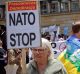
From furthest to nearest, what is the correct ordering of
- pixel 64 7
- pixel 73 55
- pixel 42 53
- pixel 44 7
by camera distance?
1. pixel 44 7
2. pixel 64 7
3. pixel 73 55
4. pixel 42 53

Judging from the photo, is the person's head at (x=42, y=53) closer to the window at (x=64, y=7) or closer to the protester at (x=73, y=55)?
the protester at (x=73, y=55)

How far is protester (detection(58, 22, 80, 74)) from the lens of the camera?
A: 21.2ft

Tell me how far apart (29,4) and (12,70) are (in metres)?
0.92

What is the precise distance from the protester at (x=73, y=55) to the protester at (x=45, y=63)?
2.37 feet

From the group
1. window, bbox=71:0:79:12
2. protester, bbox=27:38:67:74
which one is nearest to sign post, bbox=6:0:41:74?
protester, bbox=27:38:67:74

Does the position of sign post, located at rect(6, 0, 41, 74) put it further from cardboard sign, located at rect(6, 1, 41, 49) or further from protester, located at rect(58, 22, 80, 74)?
protester, located at rect(58, 22, 80, 74)

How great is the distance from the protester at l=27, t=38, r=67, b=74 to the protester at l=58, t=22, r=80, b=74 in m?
0.72

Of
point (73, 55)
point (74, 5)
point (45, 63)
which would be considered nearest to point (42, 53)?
point (45, 63)

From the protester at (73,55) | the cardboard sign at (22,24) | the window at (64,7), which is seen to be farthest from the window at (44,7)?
the cardboard sign at (22,24)

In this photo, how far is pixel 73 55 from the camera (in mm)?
6625

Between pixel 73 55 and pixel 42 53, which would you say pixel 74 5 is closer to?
pixel 73 55

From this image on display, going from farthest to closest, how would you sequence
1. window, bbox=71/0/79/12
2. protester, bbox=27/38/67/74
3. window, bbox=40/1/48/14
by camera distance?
window, bbox=71/0/79/12, window, bbox=40/1/48/14, protester, bbox=27/38/67/74

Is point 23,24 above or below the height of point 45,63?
above

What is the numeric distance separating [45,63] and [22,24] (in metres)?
0.53
